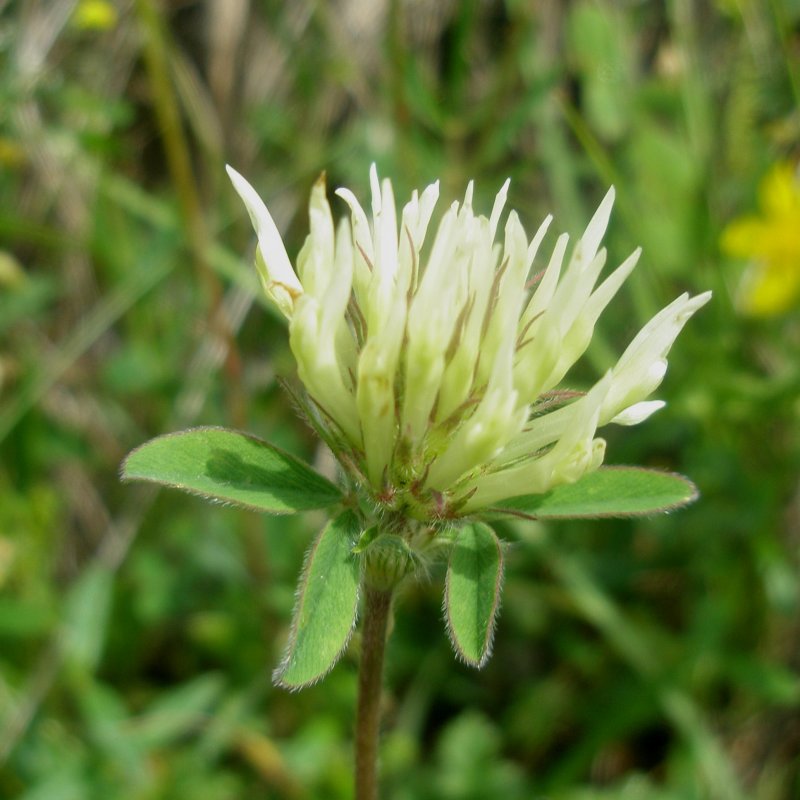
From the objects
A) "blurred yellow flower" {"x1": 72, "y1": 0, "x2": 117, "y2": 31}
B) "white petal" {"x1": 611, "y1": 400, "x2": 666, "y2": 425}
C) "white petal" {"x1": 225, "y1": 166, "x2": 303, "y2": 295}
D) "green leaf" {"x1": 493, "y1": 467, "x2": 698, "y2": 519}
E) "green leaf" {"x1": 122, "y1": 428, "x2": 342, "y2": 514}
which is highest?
"blurred yellow flower" {"x1": 72, "y1": 0, "x2": 117, "y2": 31}

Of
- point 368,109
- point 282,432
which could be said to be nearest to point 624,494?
point 282,432

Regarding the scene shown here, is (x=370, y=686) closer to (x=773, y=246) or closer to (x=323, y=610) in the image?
(x=323, y=610)

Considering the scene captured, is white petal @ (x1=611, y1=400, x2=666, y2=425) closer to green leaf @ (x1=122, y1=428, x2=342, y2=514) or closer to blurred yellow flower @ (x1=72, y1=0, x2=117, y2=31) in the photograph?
green leaf @ (x1=122, y1=428, x2=342, y2=514)

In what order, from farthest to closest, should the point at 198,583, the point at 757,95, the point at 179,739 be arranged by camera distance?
the point at 757,95
the point at 198,583
the point at 179,739

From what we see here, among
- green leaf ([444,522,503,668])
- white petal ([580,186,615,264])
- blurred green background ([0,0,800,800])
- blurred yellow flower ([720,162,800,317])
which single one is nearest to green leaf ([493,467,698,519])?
green leaf ([444,522,503,668])

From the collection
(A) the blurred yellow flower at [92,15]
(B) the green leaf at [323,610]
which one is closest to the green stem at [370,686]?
(B) the green leaf at [323,610]

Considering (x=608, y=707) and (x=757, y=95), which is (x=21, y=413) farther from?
(x=757, y=95)
